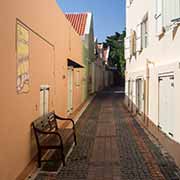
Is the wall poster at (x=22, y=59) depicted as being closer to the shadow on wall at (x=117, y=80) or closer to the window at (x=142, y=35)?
the window at (x=142, y=35)

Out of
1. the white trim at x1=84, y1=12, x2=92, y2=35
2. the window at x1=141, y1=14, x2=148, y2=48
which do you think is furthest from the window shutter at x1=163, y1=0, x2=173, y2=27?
the white trim at x1=84, y1=12, x2=92, y2=35

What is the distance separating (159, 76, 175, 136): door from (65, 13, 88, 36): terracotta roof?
22747mm

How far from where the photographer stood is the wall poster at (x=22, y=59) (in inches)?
237

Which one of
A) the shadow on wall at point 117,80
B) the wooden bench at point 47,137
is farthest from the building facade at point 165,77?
the shadow on wall at point 117,80

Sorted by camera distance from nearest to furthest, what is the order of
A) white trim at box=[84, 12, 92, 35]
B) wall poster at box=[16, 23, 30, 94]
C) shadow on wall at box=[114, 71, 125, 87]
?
1. wall poster at box=[16, 23, 30, 94]
2. white trim at box=[84, 12, 92, 35]
3. shadow on wall at box=[114, 71, 125, 87]

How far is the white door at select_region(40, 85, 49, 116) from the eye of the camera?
844 cm

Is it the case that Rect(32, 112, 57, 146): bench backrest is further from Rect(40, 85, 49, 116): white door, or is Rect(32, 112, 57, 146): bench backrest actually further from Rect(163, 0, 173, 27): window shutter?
Rect(163, 0, 173, 27): window shutter

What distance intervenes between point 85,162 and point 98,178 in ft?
3.90

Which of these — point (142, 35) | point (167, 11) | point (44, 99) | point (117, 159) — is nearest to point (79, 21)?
point (142, 35)

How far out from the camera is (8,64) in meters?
5.38

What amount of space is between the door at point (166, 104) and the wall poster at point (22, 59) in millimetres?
3083

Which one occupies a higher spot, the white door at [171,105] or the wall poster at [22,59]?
the wall poster at [22,59]

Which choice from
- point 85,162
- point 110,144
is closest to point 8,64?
point 85,162

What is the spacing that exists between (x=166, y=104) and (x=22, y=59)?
3760 millimetres
